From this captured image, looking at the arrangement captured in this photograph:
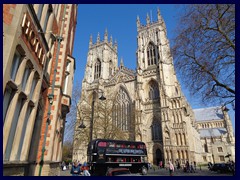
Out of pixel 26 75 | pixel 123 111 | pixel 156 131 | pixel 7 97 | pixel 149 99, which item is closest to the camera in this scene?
pixel 7 97

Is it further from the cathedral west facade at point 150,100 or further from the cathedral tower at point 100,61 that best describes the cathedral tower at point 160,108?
the cathedral tower at point 100,61

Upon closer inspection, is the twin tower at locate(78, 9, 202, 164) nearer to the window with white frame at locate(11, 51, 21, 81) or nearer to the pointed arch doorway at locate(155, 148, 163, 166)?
the pointed arch doorway at locate(155, 148, 163, 166)

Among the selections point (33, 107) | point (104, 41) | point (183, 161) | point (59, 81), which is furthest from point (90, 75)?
point (33, 107)

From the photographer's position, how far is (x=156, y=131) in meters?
37.9

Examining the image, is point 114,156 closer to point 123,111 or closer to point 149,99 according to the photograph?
point 123,111

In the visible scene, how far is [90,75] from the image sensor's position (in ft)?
178

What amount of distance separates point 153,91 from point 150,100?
278cm

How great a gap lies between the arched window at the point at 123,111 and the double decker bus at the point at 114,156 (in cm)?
2202

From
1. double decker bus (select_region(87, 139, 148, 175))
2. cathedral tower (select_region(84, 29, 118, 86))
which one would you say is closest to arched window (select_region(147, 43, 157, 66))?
cathedral tower (select_region(84, 29, 118, 86))

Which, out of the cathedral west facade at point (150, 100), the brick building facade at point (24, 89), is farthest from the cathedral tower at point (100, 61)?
the brick building facade at point (24, 89)

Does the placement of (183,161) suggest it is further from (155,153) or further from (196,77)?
(196,77)

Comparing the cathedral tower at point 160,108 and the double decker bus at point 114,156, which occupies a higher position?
the cathedral tower at point 160,108

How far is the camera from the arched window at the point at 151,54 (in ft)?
156

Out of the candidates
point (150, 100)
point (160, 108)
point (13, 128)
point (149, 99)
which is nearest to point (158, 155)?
point (160, 108)
